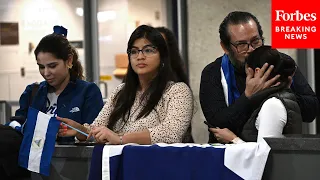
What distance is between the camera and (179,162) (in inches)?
123

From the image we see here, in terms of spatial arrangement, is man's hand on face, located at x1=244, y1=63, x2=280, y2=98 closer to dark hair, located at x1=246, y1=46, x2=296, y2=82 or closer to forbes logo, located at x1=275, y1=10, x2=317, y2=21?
dark hair, located at x1=246, y1=46, x2=296, y2=82

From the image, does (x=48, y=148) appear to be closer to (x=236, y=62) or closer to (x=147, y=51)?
(x=147, y=51)

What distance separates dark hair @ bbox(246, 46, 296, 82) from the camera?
3303 mm

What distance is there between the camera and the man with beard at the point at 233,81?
352 cm

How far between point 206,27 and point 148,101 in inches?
168

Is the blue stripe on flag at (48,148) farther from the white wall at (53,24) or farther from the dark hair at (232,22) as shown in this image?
the white wall at (53,24)

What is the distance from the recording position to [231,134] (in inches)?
133

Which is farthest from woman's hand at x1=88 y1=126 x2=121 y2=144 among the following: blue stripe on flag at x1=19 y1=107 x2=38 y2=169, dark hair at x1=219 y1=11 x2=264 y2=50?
dark hair at x1=219 y1=11 x2=264 y2=50

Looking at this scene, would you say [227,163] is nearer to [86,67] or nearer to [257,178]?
[257,178]

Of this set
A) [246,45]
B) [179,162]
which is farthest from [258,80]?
[179,162]

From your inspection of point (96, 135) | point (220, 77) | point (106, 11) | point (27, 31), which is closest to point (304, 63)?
point (106, 11)

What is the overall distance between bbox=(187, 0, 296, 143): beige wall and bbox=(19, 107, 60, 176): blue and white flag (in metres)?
4.15

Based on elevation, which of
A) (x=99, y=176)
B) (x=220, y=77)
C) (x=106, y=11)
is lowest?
(x=99, y=176)

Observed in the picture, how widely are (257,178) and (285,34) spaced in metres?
0.74
